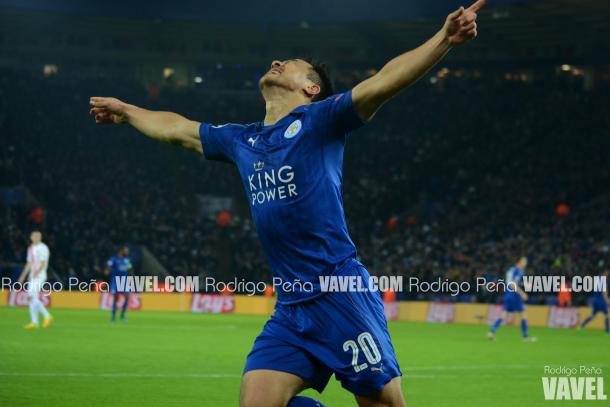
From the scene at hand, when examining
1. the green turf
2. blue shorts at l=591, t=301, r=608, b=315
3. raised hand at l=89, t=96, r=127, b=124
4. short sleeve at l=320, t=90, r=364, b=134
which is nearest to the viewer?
short sleeve at l=320, t=90, r=364, b=134

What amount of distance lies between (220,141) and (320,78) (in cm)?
72

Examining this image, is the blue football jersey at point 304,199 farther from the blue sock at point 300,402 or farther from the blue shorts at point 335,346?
the blue sock at point 300,402

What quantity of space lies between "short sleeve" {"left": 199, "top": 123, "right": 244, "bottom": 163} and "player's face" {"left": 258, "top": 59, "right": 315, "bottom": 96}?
39cm

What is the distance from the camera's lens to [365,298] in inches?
222

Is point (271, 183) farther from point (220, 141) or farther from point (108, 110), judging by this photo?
point (108, 110)

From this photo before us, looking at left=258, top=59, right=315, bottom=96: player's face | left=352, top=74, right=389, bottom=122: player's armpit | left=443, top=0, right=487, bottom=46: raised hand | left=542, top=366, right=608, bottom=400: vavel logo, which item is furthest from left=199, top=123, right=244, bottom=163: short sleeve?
left=542, top=366, right=608, bottom=400: vavel logo

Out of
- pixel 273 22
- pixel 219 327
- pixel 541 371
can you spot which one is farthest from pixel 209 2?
pixel 541 371

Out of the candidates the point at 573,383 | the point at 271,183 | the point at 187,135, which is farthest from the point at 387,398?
the point at 573,383

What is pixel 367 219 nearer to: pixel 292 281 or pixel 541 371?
pixel 541 371

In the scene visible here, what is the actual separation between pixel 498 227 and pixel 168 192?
1639 cm

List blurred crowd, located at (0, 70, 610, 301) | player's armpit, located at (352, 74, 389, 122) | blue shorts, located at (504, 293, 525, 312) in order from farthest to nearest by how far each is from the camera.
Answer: blurred crowd, located at (0, 70, 610, 301), blue shorts, located at (504, 293, 525, 312), player's armpit, located at (352, 74, 389, 122)

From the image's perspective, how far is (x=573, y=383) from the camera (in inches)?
551

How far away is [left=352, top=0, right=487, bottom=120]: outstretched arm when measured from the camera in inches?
192

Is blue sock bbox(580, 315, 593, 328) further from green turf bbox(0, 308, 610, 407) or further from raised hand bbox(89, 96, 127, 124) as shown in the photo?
raised hand bbox(89, 96, 127, 124)
